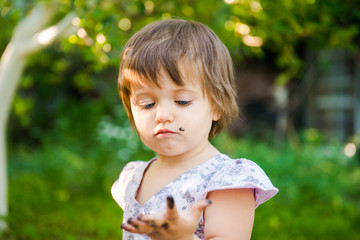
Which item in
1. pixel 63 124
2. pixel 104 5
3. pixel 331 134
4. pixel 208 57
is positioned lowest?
pixel 331 134

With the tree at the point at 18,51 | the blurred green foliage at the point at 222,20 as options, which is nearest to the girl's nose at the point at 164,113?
the blurred green foliage at the point at 222,20

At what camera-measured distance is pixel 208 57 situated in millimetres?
1406

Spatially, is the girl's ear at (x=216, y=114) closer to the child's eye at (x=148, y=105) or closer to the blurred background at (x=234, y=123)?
the child's eye at (x=148, y=105)

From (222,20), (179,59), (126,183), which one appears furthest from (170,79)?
(222,20)

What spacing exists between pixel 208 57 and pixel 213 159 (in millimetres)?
315

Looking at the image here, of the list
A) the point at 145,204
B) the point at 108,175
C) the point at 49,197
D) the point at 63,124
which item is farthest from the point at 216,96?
the point at 63,124

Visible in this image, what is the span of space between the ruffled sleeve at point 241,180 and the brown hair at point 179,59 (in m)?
0.20

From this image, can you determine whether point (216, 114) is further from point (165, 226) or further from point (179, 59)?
point (165, 226)

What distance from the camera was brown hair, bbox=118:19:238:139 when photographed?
134 cm

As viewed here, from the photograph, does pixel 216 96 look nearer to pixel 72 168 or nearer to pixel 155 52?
pixel 155 52

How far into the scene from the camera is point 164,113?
1.33 metres

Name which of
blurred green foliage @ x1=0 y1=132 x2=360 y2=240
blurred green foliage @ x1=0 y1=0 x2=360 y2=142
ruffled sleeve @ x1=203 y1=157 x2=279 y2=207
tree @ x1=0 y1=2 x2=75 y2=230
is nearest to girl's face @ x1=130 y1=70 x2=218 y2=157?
ruffled sleeve @ x1=203 y1=157 x2=279 y2=207

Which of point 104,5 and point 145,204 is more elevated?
point 104,5

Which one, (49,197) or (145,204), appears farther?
(49,197)
